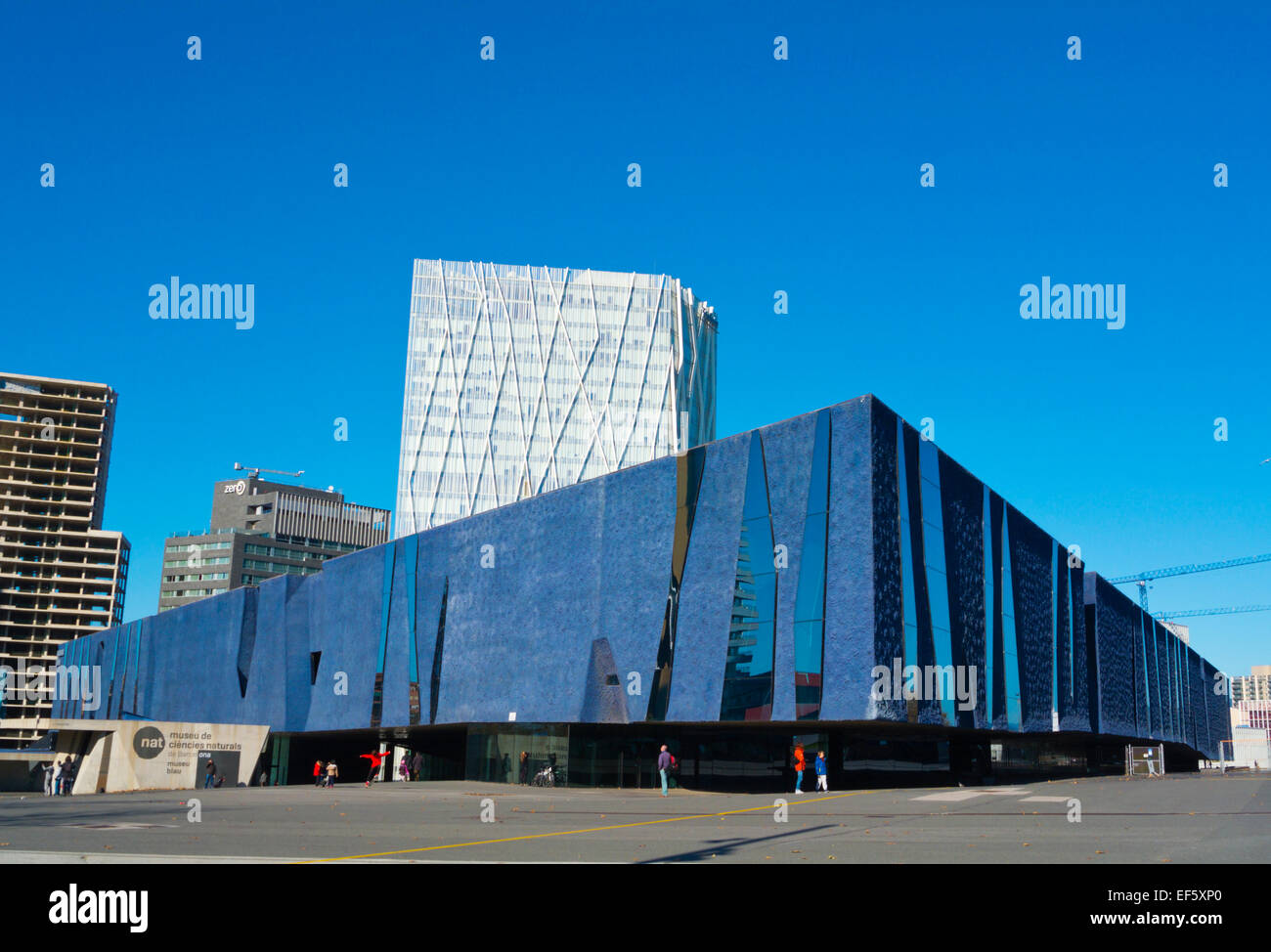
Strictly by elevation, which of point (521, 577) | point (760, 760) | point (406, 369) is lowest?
point (760, 760)

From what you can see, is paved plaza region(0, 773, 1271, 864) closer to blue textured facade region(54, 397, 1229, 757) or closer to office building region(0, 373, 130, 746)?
blue textured facade region(54, 397, 1229, 757)

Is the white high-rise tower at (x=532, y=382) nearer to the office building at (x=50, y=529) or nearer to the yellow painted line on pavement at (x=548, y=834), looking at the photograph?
the office building at (x=50, y=529)

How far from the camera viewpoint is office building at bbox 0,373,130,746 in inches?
6107

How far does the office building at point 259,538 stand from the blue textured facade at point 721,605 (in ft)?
375

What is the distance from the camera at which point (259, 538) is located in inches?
6845

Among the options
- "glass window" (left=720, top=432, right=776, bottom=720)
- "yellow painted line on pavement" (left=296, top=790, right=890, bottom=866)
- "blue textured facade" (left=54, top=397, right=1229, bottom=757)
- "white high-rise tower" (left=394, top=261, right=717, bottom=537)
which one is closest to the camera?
"yellow painted line on pavement" (left=296, top=790, right=890, bottom=866)

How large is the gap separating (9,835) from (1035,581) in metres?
46.5

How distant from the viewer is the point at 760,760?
40.4 m

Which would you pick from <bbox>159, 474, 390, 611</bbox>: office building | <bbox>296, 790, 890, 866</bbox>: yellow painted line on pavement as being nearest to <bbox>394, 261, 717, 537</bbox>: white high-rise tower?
<bbox>159, 474, 390, 611</bbox>: office building

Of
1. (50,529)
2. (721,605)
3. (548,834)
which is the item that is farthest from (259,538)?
(548,834)

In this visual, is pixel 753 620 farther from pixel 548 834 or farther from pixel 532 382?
pixel 532 382

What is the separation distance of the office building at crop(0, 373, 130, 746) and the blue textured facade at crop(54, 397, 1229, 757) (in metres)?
112

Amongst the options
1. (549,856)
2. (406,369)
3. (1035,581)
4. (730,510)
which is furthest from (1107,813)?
(406,369)

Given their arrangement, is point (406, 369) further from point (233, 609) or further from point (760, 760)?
point (760, 760)
